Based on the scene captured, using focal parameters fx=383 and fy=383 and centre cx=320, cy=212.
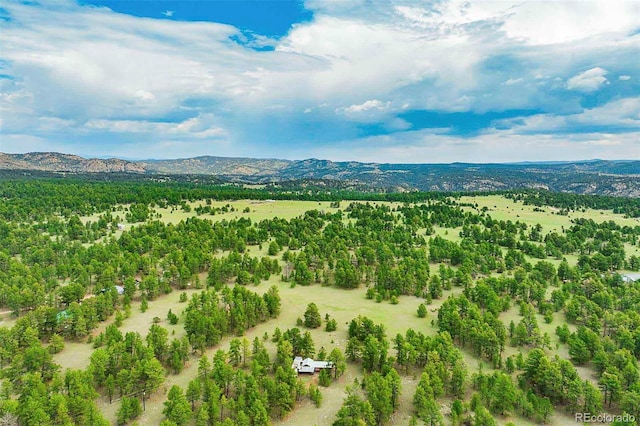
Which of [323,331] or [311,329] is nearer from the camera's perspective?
[323,331]

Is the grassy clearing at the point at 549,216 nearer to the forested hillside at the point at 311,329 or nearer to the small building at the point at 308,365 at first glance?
the forested hillside at the point at 311,329

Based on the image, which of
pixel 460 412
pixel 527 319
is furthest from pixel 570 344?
pixel 460 412

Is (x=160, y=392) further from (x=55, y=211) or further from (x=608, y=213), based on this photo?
(x=608, y=213)

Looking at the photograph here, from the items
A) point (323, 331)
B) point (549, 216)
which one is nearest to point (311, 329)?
point (323, 331)

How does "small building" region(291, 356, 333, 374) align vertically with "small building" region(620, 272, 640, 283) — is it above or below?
below

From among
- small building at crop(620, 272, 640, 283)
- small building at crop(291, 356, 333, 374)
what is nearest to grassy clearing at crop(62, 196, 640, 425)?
small building at crop(291, 356, 333, 374)

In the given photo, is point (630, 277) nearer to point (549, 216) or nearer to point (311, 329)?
point (311, 329)

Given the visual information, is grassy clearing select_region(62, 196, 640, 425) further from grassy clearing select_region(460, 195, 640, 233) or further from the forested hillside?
grassy clearing select_region(460, 195, 640, 233)
